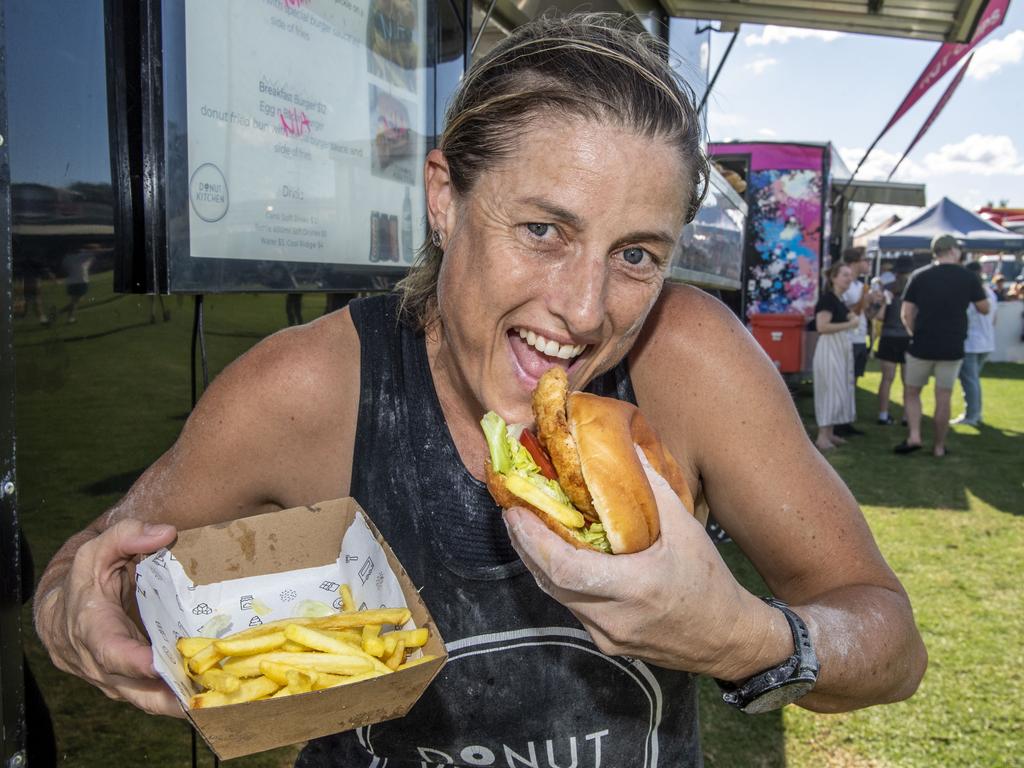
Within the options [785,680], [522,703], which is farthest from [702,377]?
[522,703]

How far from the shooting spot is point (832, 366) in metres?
9.42

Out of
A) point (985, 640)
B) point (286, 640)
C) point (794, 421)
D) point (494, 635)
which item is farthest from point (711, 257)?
point (286, 640)

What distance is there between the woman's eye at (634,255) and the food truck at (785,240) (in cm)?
1075

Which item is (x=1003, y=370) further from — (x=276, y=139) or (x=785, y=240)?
(x=276, y=139)

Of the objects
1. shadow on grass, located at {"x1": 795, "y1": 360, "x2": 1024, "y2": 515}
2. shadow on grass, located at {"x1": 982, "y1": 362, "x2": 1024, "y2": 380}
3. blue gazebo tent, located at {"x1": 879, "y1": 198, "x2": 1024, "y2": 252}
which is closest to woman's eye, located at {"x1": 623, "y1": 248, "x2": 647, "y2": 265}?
shadow on grass, located at {"x1": 795, "y1": 360, "x2": 1024, "y2": 515}

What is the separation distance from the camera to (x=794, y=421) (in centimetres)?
176

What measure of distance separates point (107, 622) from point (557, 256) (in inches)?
41.0

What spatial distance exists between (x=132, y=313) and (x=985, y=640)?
5102 mm

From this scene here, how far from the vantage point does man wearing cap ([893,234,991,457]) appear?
9.22 m

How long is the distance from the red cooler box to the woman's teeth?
11.0m

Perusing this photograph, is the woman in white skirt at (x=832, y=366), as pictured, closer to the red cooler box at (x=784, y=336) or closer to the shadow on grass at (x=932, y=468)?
the shadow on grass at (x=932, y=468)

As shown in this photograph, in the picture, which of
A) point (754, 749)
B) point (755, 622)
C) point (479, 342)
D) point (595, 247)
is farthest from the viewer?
point (754, 749)

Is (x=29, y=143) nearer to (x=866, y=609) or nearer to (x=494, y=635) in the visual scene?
(x=494, y=635)

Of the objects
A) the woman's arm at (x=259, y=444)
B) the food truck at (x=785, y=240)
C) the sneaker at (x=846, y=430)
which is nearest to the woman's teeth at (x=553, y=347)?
the woman's arm at (x=259, y=444)
